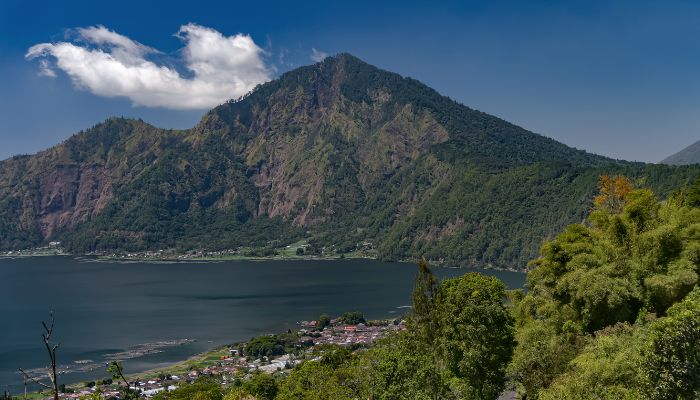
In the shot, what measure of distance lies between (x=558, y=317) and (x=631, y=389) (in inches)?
553

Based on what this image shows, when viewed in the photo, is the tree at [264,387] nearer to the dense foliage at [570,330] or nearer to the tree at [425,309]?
the dense foliage at [570,330]

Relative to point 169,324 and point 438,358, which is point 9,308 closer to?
point 169,324

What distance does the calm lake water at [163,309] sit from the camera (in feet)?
313

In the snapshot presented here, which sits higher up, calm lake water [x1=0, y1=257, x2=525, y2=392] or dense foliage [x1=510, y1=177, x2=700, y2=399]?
dense foliage [x1=510, y1=177, x2=700, y2=399]

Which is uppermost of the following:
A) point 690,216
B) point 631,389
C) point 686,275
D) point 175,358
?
point 690,216

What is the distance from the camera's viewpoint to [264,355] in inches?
3497

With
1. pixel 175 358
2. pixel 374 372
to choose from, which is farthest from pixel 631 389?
pixel 175 358

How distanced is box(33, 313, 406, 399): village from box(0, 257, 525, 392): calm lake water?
608cm

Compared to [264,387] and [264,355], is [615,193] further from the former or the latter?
[264,355]

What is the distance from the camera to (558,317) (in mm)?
33625

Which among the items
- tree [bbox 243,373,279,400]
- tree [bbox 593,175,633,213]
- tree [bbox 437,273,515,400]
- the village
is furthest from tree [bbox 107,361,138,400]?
tree [bbox 593,175,633,213]

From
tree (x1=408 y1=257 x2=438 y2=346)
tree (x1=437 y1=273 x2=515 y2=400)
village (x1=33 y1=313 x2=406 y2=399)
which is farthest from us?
village (x1=33 y1=313 x2=406 y2=399)

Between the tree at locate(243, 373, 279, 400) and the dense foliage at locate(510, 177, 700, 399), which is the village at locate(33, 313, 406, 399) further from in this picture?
the dense foliage at locate(510, 177, 700, 399)

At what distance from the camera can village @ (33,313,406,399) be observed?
238 feet
